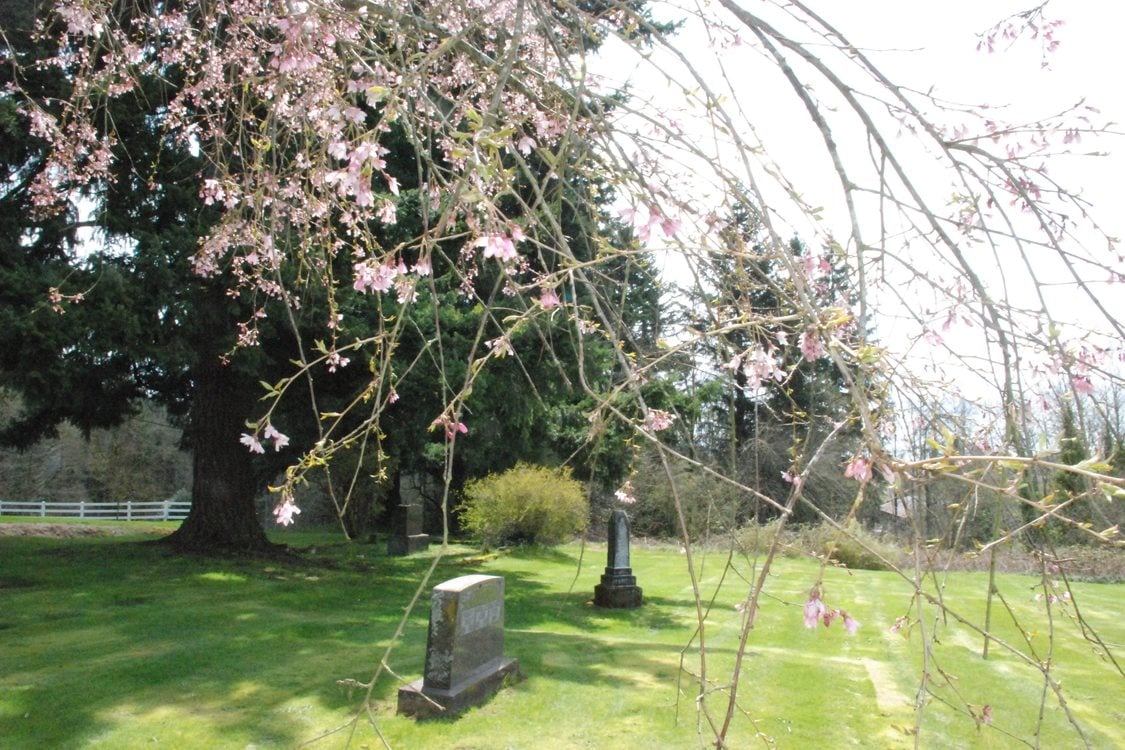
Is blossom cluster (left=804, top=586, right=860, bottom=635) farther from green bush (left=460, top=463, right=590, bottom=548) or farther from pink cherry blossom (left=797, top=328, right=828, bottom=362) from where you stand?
green bush (left=460, top=463, right=590, bottom=548)

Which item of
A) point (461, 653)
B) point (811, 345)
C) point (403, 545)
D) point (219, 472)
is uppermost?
point (811, 345)

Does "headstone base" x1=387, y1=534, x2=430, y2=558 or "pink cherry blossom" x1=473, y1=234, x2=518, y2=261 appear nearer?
"pink cherry blossom" x1=473, y1=234, x2=518, y2=261

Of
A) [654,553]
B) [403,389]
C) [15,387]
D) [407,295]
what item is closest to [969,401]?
[407,295]

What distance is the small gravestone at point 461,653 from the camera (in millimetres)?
6027

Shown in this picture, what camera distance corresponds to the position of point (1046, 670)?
5.07 feet

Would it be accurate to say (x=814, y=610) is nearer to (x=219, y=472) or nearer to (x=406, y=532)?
(x=219, y=472)

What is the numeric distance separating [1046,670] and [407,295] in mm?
1710

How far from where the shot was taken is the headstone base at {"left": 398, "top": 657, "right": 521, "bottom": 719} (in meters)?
5.95

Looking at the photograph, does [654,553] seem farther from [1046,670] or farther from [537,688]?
[1046,670]

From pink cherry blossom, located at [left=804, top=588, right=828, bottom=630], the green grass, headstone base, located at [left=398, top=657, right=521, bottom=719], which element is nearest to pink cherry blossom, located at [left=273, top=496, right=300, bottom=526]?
the green grass

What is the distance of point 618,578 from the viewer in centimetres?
1145

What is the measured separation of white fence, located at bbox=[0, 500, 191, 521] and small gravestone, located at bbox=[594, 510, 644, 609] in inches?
656

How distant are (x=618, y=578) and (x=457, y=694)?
5.63 metres

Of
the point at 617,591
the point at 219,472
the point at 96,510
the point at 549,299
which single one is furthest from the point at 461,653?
the point at 96,510
